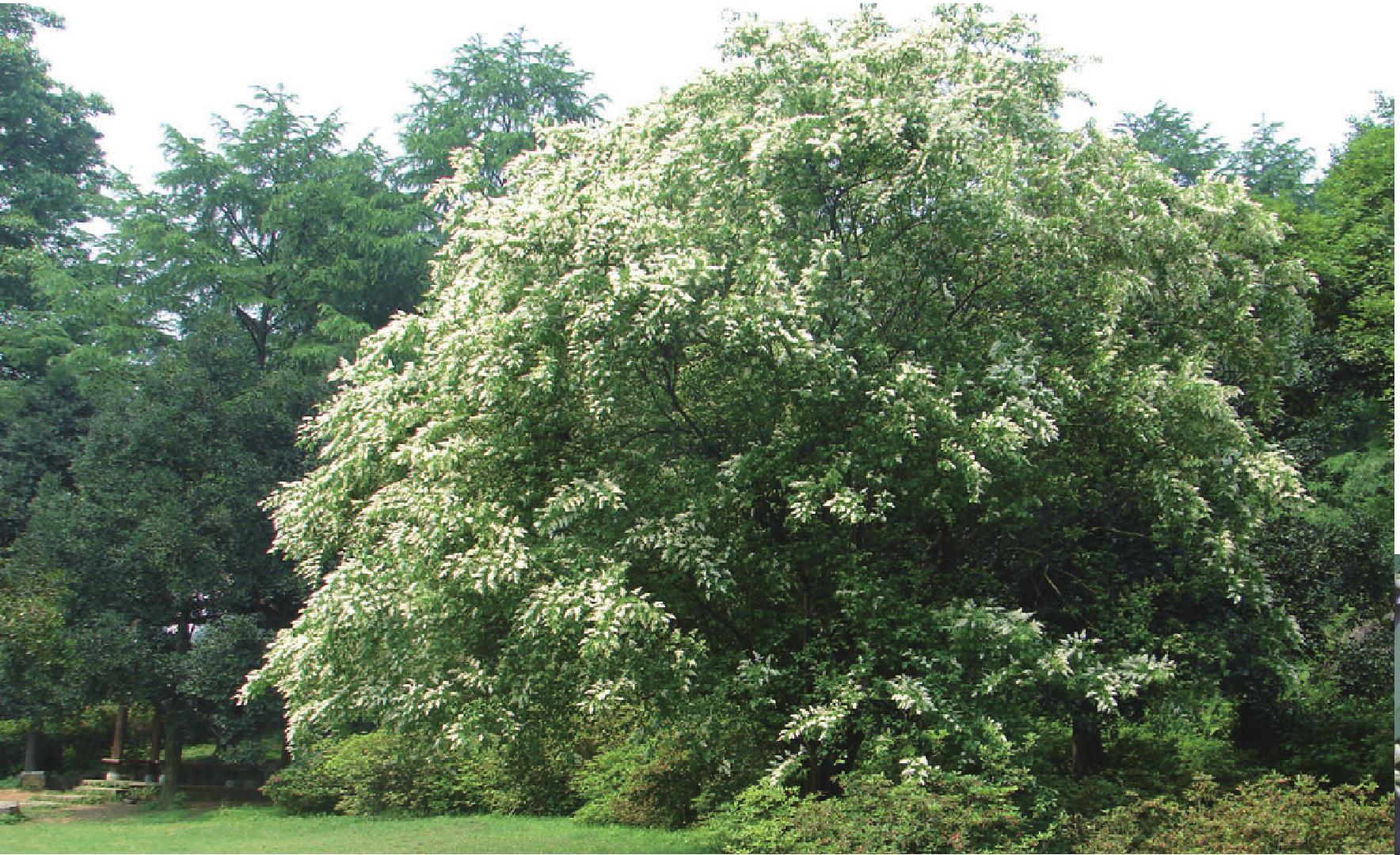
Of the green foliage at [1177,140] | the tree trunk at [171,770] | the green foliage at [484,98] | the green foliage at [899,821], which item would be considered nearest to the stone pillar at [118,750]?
the tree trunk at [171,770]

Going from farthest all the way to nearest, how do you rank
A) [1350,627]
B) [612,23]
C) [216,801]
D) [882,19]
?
[216,801], [1350,627], [612,23], [882,19]

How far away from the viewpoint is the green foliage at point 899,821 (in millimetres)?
10602

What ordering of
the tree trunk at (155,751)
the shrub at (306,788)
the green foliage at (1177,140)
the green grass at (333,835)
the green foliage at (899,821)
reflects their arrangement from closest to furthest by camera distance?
1. the green foliage at (899,821)
2. the green grass at (333,835)
3. the shrub at (306,788)
4. the tree trunk at (155,751)
5. the green foliage at (1177,140)

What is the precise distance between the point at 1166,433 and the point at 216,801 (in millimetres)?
18409

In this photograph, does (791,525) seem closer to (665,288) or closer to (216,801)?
(665,288)

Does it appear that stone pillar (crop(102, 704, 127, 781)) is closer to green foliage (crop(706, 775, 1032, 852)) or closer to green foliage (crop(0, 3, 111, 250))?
green foliage (crop(0, 3, 111, 250))

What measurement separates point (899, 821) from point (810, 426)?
12.7 feet

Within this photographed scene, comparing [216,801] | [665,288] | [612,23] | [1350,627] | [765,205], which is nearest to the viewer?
[665,288]

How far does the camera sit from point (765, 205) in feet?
35.0

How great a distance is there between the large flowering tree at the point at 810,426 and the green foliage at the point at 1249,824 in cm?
132

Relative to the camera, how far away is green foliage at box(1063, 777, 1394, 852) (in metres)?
10.9

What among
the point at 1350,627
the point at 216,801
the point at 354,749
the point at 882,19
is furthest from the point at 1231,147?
the point at 216,801

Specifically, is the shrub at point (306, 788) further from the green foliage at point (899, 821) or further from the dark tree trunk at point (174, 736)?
the green foliage at point (899, 821)

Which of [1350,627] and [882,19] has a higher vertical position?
[882,19]
